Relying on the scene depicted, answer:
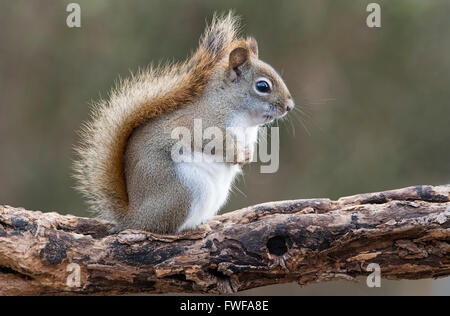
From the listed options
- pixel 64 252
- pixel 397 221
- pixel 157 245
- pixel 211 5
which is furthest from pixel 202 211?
pixel 211 5

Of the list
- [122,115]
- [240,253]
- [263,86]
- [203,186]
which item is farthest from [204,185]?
[263,86]

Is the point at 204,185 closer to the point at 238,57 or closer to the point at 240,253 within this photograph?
the point at 240,253

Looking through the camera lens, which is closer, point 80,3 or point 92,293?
point 92,293

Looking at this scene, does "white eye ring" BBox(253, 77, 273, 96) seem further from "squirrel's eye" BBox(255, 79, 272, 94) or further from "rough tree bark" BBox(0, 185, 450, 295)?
"rough tree bark" BBox(0, 185, 450, 295)

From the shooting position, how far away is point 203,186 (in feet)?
7.34

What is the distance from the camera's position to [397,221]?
2.12 metres

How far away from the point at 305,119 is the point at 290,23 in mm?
768

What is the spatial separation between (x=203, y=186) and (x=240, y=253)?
0.30 metres

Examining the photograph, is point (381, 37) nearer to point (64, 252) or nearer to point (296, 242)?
point (296, 242)

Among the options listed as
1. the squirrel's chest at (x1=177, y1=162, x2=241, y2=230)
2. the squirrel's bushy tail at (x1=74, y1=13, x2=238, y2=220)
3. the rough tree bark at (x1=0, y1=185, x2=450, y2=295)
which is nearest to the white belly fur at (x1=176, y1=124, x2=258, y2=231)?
the squirrel's chest at (x1=177, y1=162, x2=241, y2=230)

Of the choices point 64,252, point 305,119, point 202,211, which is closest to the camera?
point 64,252

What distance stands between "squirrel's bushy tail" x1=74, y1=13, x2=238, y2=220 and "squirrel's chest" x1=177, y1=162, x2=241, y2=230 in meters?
0.28

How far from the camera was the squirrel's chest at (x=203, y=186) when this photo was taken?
2.23m

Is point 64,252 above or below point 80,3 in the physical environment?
below
